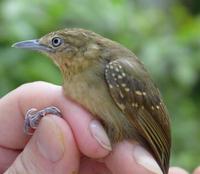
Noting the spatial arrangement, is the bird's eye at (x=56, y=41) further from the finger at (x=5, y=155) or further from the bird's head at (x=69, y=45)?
the finger at (x=5, y=155)

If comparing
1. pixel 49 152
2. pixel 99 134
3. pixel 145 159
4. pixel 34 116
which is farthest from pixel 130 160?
pixel 34 116

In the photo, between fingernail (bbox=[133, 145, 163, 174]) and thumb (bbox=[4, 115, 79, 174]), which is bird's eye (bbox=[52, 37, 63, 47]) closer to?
thumb (bbox=[4, 115, 79, 174])

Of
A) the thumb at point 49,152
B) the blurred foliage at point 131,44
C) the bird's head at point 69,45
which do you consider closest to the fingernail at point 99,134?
the thumb at point 49,152

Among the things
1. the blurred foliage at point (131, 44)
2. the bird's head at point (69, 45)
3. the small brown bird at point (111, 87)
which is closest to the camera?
the small brown bird at point (111, 87)

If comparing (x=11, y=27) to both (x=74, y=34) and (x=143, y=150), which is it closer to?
(x=74, y=34)

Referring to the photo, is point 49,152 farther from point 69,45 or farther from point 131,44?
point 131,44

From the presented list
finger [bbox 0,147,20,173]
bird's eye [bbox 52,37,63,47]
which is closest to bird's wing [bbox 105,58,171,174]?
bird's eye [bbox 52,37,63,47]
